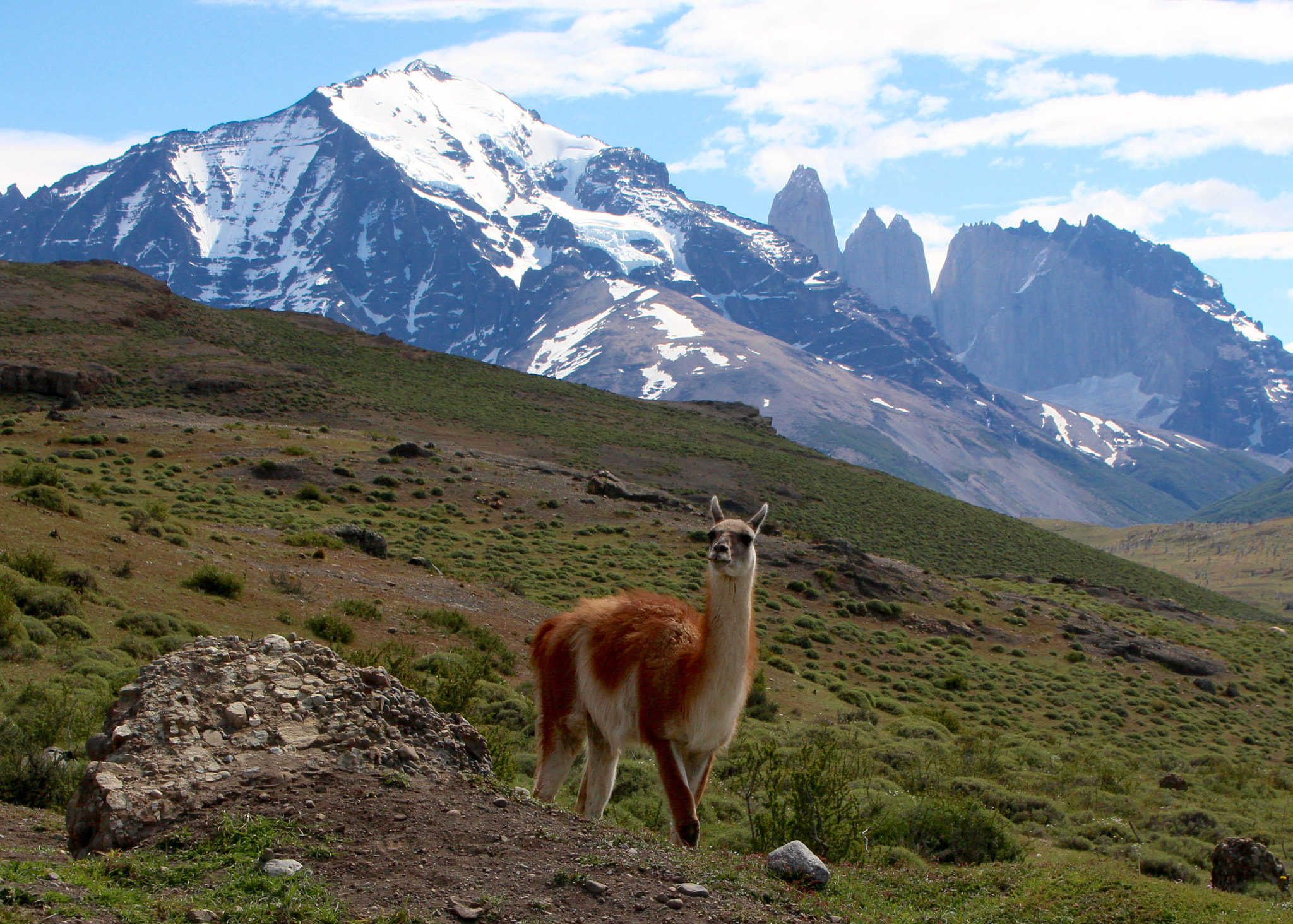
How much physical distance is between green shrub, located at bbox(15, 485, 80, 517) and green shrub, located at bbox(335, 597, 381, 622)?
6365 millimetres

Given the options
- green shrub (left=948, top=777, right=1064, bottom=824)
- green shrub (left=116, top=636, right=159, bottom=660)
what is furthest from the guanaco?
green shrub (left=116, top=636, right=159, bottom=660)

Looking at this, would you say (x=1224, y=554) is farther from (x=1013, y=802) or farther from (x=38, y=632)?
(x=38, y=632)

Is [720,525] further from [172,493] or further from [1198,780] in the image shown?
[172,493]

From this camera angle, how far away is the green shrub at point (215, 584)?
16453mm

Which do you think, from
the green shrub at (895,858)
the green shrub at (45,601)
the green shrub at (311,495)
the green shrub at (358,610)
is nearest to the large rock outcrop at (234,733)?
the green shrub at (895,858)

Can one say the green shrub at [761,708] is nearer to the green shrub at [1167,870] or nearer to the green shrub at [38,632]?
the green shrub at [1167,870]

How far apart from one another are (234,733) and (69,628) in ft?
26.9

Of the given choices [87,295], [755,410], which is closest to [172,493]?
[87,295]

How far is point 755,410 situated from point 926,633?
74.1 m

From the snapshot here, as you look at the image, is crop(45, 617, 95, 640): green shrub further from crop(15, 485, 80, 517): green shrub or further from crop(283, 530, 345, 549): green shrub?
crop(283, 530, 345, 549): green shrub

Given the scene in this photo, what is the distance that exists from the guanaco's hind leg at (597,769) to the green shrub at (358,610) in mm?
11249

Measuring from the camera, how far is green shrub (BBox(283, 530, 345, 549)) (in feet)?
77.4

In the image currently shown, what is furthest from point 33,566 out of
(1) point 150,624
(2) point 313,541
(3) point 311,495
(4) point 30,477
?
(3) point 311,495

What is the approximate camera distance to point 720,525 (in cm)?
689
